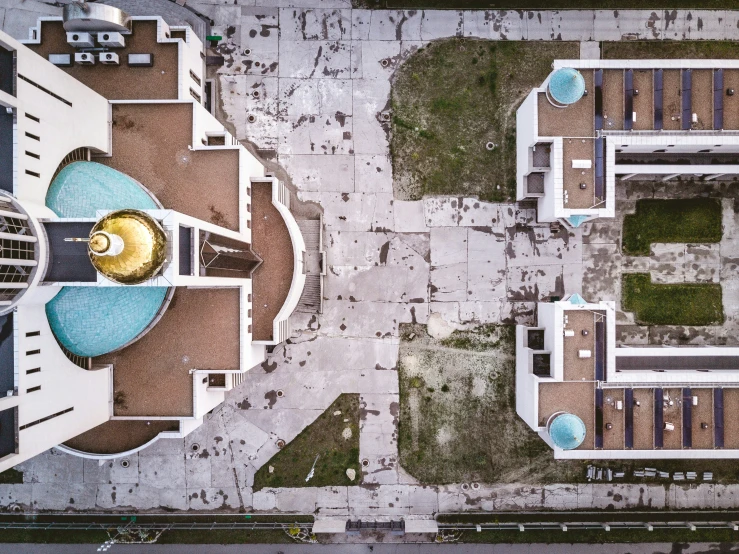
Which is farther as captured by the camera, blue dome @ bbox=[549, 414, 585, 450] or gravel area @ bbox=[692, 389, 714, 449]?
gravel area @ bbox=[692, 389, 714, 449]

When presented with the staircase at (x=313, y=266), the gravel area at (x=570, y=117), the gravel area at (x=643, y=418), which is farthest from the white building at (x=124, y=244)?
the gravel area at (x=643, y=418)

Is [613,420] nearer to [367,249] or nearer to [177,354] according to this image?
[367,249]

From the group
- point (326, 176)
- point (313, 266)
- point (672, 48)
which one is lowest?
point (313, 266)

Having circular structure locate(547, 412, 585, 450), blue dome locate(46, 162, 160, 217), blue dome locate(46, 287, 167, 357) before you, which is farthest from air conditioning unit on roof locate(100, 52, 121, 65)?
circular structure locate(547, 412, 585, 450)

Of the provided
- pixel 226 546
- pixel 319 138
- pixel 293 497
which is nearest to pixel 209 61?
pixel 319 138

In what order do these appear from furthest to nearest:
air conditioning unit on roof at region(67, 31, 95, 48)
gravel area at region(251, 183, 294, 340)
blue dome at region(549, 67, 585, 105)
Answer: gravel area at region(251, 183, 294, 340)
blue dome at region(549, 67, 585, 105)
air conditioning unit on roof at region(67, 31, 95, 48)

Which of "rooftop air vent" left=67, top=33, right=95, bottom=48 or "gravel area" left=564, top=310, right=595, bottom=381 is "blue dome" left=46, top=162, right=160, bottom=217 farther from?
"gravel area" left=564, top=310, right=595, bottom=381

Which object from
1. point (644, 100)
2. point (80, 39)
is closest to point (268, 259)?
point (80, 39)
